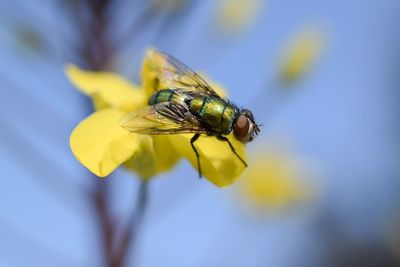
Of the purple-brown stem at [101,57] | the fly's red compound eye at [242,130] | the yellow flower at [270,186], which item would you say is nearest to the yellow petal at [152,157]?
the fly's red compound eye at [242,130]

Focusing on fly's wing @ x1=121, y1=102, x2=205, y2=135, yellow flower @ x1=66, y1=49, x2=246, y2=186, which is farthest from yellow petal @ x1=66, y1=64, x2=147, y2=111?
fly's wing @ x1=121, y1=102, x2=205, y2=135

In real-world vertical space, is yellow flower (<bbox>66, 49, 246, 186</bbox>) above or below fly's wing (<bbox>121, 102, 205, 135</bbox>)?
below

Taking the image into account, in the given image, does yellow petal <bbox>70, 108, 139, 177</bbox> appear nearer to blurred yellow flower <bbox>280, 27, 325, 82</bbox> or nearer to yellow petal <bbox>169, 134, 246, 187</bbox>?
yellow petal <bbox>169, 134, 246, 187</bbox>

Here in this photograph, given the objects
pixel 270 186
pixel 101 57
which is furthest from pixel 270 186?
pixel 101 57

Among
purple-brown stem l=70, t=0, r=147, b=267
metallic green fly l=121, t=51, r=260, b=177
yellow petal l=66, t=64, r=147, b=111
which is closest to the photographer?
metallic green fly l=121, t=51, r=260, b=177

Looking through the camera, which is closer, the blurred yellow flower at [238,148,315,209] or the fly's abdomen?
the fly's abdomen

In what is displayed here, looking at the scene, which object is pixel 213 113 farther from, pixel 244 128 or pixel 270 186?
pixel 270 186

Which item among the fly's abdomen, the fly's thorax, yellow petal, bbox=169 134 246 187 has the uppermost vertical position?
the fly's abdomen
